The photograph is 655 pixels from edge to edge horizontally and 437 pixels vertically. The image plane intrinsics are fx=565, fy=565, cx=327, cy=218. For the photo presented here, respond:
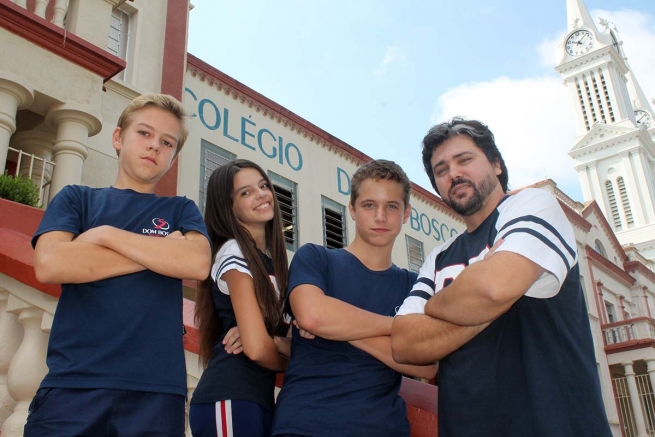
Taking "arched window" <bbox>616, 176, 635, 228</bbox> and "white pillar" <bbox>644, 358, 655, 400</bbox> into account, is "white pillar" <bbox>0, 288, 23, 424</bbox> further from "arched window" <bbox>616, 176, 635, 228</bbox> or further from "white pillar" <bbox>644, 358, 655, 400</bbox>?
"arched window" <bbox>616, 176, 635, 228</bbox>

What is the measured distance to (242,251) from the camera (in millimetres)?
2637

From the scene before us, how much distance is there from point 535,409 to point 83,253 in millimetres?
1655

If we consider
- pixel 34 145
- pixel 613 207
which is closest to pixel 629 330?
pixel 34 145

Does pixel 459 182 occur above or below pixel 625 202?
below

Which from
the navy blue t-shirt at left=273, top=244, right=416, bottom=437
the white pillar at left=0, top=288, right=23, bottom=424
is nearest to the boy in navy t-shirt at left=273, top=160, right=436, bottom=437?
the navy blue t-shirt at left=273, top=244, right=416, bottom=437

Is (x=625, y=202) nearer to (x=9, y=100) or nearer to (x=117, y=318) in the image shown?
(x=9, y=100)

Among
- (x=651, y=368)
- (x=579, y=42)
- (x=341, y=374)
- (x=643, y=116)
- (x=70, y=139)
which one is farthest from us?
(x=643, y=116)

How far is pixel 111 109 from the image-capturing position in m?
8.79

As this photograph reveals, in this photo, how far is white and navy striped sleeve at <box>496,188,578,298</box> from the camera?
1.86 metres

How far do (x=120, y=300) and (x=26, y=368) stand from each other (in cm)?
68

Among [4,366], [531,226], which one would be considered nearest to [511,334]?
[531,226]

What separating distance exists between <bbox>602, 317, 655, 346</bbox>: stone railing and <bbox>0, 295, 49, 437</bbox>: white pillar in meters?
23.2

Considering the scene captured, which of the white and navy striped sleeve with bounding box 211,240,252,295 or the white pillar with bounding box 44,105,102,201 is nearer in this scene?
the white and navy striped sleeve with bounding box 211,240,252,295

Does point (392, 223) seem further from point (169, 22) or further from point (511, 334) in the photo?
point (169, 22)
